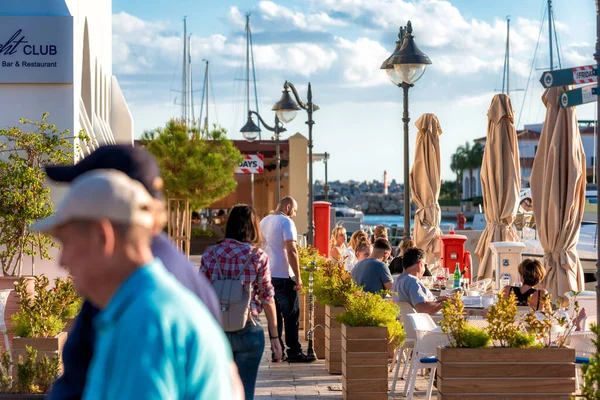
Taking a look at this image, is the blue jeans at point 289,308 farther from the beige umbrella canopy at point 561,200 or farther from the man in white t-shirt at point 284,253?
the beige umbrella canopy at point 561,200

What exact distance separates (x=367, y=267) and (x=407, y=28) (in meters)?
4.60

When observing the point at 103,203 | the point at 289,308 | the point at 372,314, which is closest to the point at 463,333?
the point at 372,314

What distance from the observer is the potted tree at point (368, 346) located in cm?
918

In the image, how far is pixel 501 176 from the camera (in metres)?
15.5

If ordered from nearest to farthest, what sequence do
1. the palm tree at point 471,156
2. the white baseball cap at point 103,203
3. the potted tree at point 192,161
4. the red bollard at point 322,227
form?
the white baseball cap at point 103,203, the red bollard at point 322,227, the potted tree at point 192,161, the palm tree at point 471,156

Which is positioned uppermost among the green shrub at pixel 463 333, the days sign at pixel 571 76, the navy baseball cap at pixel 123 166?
the days sign at pixel 571 76

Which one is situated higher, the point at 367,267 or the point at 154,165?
the point at 154,165

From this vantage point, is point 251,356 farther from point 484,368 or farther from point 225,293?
point 484,368

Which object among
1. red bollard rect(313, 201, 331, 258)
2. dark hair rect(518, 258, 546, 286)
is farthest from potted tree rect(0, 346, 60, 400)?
red bollard rect(313, 201, 331, 258)

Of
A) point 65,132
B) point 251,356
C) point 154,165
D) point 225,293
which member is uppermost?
point 65,132

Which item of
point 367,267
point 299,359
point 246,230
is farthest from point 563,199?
point 246,230

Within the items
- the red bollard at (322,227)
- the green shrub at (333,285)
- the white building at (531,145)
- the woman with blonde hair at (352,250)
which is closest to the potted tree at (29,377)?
the green shrub at (333,285)

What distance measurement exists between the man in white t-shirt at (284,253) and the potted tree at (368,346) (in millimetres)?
2085

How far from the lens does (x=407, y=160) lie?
15.1 metres
